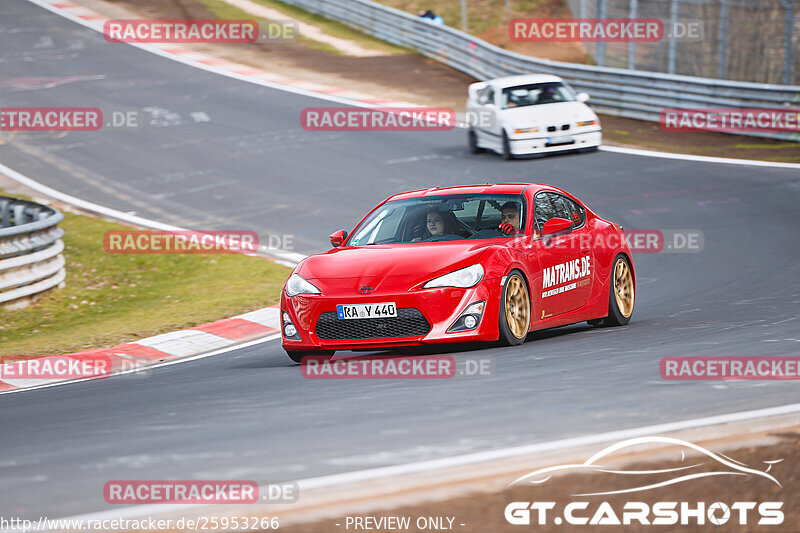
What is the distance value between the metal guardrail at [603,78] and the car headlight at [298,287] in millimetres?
16788

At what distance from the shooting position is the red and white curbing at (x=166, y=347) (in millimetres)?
10016

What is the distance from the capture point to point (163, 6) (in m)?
42.0

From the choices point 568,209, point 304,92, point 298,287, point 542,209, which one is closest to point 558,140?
point 304,92

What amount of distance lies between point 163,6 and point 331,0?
20.6 ft

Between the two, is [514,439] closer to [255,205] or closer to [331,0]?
[255,205]

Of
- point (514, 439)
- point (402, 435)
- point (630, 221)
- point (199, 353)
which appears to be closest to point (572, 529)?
point (514, 439)

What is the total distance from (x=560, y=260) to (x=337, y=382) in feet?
8.87

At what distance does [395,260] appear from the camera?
870 centimetres

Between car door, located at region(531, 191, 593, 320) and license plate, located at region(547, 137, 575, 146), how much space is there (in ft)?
40.2

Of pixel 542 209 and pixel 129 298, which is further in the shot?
pixel 129 298

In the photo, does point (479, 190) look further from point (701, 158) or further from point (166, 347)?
point (701, 158)

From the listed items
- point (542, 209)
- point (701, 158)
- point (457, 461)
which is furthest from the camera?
point (701, 158)

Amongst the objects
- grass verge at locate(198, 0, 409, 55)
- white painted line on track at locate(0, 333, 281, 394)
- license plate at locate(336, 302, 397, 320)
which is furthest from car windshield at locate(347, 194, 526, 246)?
grass verge at locate(198, 0, 409, 55)

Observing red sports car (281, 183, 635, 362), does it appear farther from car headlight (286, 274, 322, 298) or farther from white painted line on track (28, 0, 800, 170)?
white painted line on track (28, 0, 800, 170)
